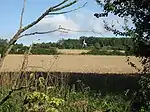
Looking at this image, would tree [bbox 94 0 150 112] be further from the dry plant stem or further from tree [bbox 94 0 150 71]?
the dry plant stem

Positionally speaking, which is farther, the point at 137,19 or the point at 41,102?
the point at 137,19

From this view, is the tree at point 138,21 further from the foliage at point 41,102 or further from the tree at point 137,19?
the foliage at point 41,102

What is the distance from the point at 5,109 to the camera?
837 cm

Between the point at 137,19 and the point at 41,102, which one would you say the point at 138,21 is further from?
the point at 41,102

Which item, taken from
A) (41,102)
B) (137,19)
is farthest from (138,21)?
(41,102)

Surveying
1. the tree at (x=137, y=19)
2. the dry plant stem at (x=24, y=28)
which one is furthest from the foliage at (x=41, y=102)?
the tree at (x=137, y=19)

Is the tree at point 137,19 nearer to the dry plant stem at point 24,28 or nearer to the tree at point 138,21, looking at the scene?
the tree at point 138,21

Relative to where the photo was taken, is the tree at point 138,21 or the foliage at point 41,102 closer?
the foliage at point 41,102

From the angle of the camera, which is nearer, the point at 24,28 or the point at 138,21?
the point at 24,28

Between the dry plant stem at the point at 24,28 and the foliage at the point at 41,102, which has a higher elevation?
the dry plant stem at the point at 24,28

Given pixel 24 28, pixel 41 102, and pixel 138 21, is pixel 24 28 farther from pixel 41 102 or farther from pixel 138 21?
pixel 138 21

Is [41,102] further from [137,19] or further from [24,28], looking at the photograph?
[137,19]

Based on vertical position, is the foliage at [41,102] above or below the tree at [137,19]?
below

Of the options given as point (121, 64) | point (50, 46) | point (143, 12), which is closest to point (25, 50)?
point (50, 46)
